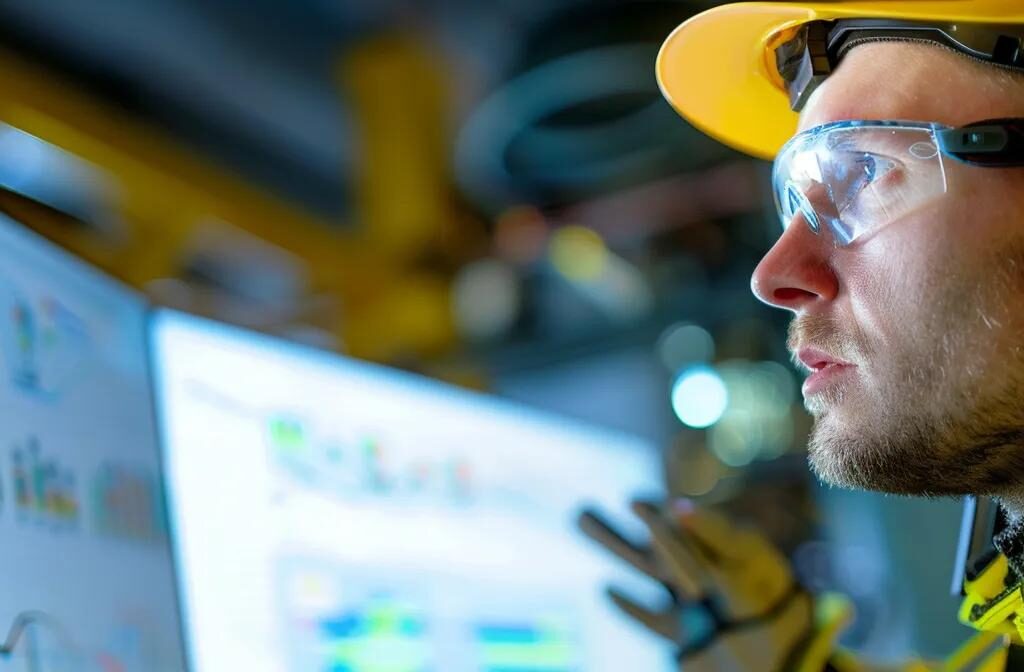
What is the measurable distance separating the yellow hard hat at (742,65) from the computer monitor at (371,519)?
18.1 inches

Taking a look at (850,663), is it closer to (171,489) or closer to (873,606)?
(171,489)

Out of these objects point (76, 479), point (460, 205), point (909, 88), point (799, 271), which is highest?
point (460, 205)

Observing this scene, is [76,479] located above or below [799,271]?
below

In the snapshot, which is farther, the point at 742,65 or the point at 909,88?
the point at 742,65

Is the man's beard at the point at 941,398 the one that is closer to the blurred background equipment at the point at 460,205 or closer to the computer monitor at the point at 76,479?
the computer monitor at the point at 76,479

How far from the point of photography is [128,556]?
2.85 feet

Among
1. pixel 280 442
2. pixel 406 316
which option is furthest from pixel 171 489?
pixel 406 316

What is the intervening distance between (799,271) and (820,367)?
0.10m

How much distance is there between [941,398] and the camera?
3.27ft

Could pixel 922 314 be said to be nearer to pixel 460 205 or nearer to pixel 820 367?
pixel 820 367

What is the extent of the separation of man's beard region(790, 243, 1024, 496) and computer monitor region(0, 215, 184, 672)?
647 millimetres

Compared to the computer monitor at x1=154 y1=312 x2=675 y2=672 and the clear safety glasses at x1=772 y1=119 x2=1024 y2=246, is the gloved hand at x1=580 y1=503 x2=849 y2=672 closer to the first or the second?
the computer monitor at x1=154 y1=312 x2=675 y2=672

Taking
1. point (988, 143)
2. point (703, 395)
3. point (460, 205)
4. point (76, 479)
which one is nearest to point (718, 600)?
point (988, 143)

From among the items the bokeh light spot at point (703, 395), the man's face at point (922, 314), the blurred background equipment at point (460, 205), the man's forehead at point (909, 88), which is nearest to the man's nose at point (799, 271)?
the man's face at point (922, 314)
